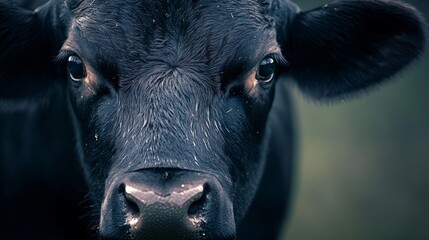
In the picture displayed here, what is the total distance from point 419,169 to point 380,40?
669 cm

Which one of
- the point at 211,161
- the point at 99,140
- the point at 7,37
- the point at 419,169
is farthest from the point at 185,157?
the point at 419,169

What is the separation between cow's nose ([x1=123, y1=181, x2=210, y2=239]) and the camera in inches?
152

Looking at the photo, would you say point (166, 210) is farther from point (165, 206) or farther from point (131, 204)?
point (131, 204)

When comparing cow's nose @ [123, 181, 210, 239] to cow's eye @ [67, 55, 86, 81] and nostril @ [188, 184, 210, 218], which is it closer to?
nostril @ [188, 184, 210, 218]

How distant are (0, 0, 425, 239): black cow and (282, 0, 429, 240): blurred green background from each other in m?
4.45

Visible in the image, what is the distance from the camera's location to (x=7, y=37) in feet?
16.7

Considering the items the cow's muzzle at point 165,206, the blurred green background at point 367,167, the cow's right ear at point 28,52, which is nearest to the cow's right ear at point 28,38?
the cow's right ear at point 28,52

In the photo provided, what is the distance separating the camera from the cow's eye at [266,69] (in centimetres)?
474

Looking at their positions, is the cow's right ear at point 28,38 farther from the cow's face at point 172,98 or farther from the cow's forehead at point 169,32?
the cow's forehead at point 169,32

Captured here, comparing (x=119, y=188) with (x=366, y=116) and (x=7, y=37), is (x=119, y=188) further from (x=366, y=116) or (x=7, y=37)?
(x=366, y=116)

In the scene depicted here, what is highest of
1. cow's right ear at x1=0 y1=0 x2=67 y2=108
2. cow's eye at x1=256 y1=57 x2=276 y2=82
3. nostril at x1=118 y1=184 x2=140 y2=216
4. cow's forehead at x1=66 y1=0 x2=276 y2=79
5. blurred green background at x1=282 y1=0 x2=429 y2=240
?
cow's forehead at x1=66 y1=0 x2=276 y2=79

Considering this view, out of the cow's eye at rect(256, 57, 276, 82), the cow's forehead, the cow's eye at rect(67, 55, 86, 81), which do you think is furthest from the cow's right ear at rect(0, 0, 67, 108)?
the cow's eye at rect(256, 57, 276, 82)

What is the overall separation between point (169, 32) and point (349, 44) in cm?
145

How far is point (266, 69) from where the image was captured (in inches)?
188
